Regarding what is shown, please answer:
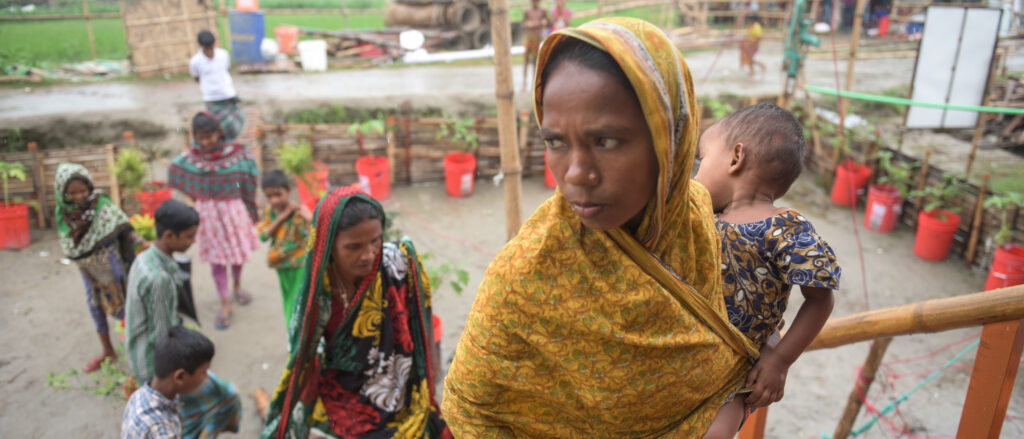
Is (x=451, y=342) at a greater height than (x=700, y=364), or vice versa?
(x=700, y=364)

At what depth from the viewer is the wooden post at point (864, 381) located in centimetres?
318

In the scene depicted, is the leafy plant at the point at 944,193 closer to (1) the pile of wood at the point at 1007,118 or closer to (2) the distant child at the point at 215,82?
(1) the pile of wood at the point at 1007,118

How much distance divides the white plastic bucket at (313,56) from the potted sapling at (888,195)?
428 inches

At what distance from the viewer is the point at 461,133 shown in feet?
28.8

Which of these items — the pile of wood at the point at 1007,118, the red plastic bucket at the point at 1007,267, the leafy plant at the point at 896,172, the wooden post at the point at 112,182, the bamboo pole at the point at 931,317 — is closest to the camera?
the bamboo pole at the point at 931,317

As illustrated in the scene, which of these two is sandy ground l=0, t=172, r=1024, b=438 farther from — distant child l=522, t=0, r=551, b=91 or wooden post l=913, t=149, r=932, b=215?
distant child l=522, t=0, r=551, b=91

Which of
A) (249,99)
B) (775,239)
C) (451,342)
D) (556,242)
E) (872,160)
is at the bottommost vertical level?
(451,342)

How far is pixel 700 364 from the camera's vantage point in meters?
1.29

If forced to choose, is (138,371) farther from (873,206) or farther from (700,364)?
(873,206)

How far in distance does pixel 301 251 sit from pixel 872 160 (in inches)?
309

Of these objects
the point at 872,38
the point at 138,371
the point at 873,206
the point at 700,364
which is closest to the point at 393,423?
the point at 138,371

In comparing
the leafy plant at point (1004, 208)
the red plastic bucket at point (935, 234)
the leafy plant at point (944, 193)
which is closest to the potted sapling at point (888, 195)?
the leafy plant at point (944, 193)

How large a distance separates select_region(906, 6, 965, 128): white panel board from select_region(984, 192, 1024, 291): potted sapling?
7.29 feet

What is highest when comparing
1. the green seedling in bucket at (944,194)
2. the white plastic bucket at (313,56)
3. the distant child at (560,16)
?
the distant child at (560,16)
